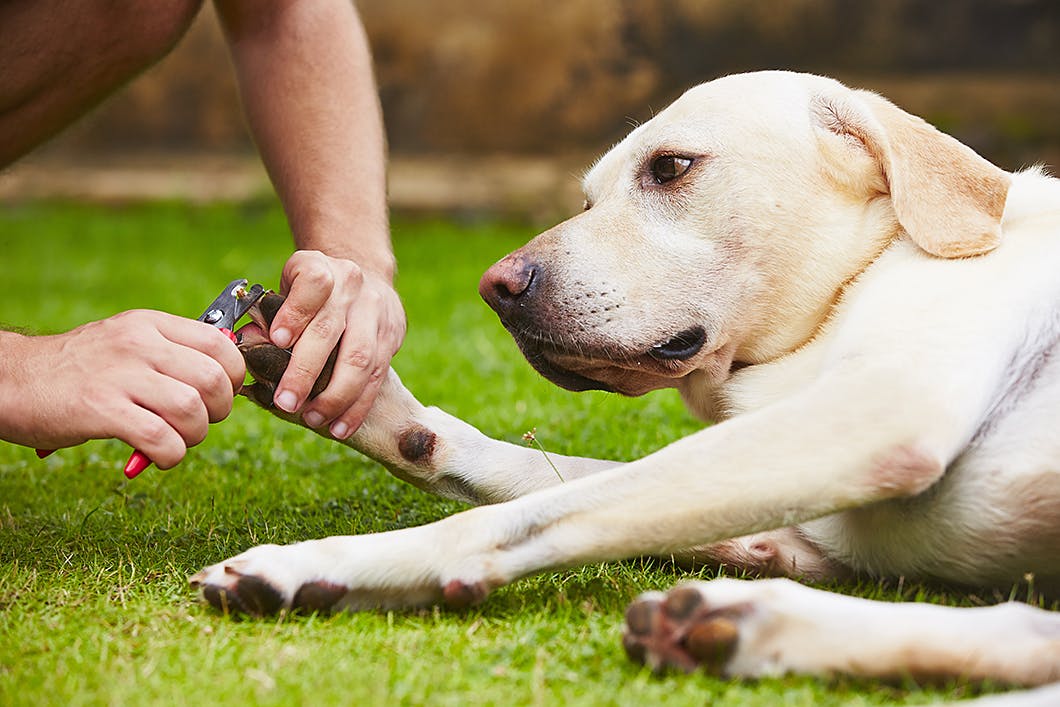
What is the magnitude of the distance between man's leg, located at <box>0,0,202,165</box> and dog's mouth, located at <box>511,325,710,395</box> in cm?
138

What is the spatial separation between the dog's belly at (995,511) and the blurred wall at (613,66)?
7197 millimetres

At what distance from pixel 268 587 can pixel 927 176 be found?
63.7 inches

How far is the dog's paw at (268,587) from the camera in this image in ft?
6.86

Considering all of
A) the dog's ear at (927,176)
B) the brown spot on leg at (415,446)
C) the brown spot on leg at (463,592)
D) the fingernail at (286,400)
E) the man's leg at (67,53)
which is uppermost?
the man's leg at (67,53)

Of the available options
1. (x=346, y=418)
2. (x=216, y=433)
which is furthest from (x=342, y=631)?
(x=216, y=433)

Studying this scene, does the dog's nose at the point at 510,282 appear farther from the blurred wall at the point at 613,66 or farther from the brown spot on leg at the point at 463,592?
the blurred wall at the point at 613,66

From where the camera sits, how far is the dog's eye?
9.22ft

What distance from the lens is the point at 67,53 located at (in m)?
3.29

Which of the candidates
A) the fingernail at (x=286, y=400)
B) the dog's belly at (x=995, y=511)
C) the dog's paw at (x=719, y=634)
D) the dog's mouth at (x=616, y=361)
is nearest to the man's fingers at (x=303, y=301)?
the fingernail at (x=286, y=400)

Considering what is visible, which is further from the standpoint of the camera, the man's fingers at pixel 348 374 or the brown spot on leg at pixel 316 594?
the man's fingers at pixel 348 374

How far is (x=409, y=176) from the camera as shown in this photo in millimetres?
10883

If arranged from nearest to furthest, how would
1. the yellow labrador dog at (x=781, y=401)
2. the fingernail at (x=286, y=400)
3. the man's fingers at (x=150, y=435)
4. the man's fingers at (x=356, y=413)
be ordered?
the yellow labrador dog at (x=781, y=401), the man's fingers at (x=150, y=435), the fingernail at (x=286, y=400), the man's fingers at (x=356, y=413)

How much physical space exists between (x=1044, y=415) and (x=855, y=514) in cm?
39

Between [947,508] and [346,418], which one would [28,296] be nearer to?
[346,418]
